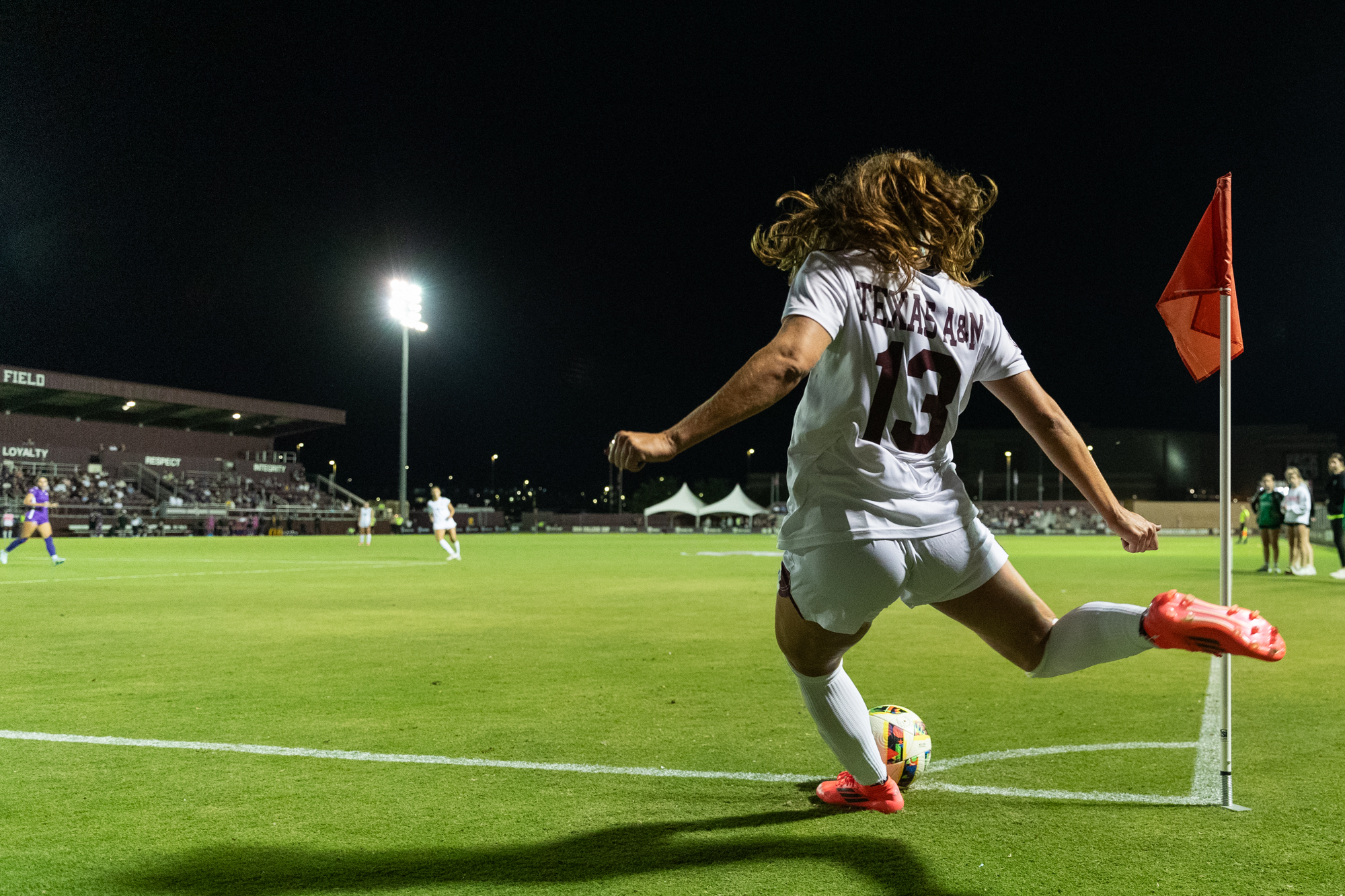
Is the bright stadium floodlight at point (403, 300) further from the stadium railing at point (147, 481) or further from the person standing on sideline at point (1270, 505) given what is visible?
the person standing on sideline at point (1270, 505)

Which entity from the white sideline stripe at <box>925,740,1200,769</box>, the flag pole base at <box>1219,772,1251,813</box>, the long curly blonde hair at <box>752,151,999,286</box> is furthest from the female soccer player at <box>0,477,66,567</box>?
the flag pole base at <box>1219,772,1251,813</box>

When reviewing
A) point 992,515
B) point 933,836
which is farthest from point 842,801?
point 992,515

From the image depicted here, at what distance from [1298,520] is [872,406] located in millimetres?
17917

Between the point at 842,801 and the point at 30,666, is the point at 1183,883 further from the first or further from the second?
the point at 30,666

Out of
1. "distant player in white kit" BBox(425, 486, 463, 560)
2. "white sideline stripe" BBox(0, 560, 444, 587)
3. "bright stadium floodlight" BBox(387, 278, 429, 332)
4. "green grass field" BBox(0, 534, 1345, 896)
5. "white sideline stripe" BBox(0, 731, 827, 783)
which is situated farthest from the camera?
"bright stadium floodlight" BBox(387, 278, 429, 332)

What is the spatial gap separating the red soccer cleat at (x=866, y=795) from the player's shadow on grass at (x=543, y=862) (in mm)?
186

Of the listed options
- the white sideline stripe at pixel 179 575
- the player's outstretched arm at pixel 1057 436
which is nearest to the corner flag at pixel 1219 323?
the player's outstretched arm at pixel 1057 436

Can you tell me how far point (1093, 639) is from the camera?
3.18 meters

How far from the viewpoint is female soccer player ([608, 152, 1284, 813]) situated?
2861mm

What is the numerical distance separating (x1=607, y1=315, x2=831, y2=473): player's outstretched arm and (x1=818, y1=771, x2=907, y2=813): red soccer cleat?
180 centimetres

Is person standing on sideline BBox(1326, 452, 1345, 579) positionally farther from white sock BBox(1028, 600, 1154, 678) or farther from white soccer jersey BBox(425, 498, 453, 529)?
white soccer jersey BBox(425, 498, 453, 529)

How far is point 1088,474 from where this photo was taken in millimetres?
3441

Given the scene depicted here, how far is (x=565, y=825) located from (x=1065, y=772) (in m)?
2.29

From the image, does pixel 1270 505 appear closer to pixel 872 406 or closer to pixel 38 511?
pixel 872 406
